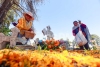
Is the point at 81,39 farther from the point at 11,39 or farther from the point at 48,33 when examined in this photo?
the point at 11,39

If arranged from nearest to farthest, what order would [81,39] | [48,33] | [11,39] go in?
[11,39] < [81,39] < [48,33]

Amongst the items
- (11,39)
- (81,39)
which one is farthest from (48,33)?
(11,39)

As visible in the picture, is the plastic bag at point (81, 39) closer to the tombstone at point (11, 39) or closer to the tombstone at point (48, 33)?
the tombstone at point (48, 33)

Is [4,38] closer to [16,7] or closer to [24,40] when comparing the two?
[24,40]

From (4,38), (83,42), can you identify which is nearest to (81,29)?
(83,42)

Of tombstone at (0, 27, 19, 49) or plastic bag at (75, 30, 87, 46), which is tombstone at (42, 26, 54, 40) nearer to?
plastic bag at (75, 30, 87, 46)

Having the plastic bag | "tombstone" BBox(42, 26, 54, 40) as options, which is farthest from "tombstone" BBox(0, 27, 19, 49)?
the plastic bag

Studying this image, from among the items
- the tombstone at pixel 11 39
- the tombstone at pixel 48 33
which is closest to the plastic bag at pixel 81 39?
the tombstone at pixel 48 33

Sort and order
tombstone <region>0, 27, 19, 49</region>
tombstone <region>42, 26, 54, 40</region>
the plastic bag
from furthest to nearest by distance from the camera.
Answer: tombstone <region>42, 26, 54, 40</region> < the plastic bag < tombstone <region>0, 27, 19, 49</region>

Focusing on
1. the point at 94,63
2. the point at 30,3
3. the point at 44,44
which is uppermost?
the point at 30,3

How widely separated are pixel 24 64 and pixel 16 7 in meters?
12.7

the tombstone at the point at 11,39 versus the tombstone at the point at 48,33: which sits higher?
the tombstone at the point at 48,33

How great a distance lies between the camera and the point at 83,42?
963 cm

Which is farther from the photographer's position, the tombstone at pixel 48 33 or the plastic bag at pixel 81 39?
the tombstone at pixel 48 33
